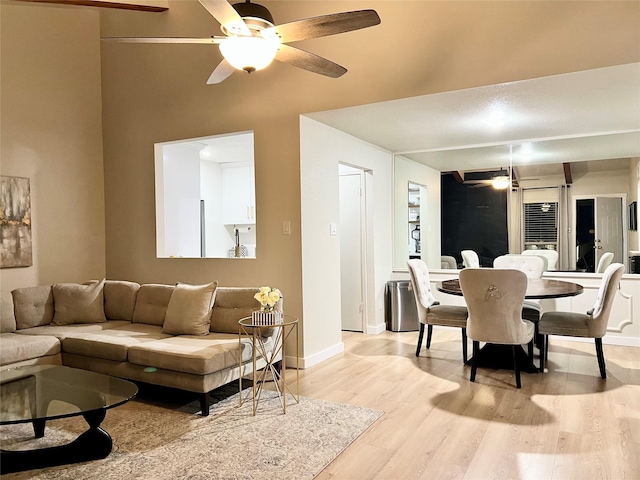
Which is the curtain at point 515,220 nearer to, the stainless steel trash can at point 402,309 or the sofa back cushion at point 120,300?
the stainless steel trash can at point 402,309

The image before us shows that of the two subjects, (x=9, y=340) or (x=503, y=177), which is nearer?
(x=9, y=340)

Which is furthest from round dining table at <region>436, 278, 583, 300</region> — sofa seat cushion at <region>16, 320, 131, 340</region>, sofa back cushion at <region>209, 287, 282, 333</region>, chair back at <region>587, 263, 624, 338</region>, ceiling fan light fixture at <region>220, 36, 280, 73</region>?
sofa seat cushion at <region>16, 320, 131, 340</region>

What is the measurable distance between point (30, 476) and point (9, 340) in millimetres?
1762

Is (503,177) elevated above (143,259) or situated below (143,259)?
above

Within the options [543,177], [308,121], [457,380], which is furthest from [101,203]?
[543,177]

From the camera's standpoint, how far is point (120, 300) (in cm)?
464

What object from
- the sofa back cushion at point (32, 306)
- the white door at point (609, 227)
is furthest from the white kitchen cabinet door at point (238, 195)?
the white door at point (609, 227)

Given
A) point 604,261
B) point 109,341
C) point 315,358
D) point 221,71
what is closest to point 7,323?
point 109,341

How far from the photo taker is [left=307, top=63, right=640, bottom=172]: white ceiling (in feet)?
12.0

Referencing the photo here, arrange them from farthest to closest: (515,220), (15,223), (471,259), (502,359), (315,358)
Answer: (471,259)
(515,220)
(15,223)
(315,358)
(502,359)

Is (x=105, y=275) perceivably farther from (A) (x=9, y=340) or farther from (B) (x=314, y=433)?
(B) (x=314, y=433)

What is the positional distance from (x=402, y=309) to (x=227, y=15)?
4422 mm

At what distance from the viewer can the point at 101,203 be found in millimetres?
5602

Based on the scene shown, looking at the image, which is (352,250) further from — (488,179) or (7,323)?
(7,323)
